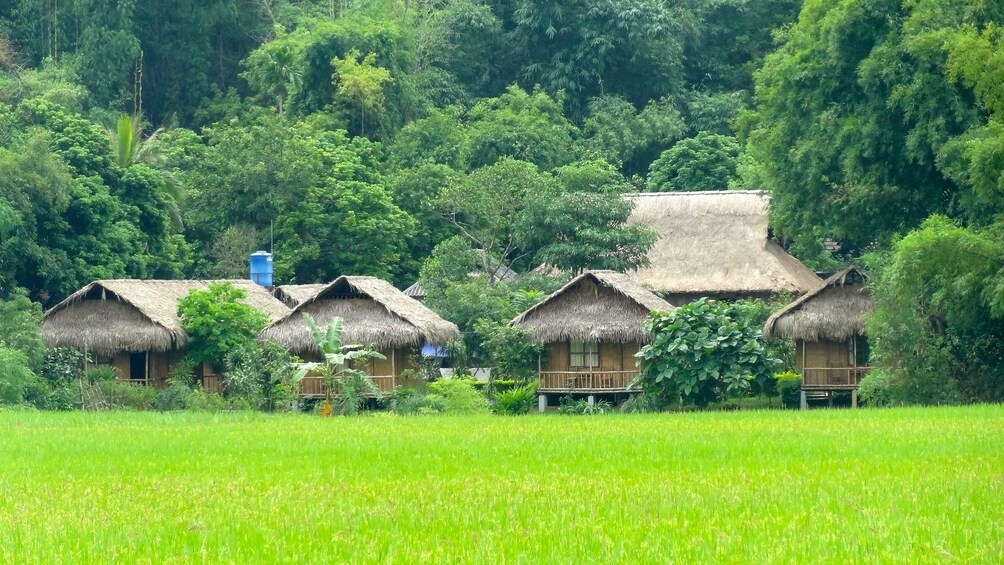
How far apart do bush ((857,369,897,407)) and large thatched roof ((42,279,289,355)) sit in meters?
14.9

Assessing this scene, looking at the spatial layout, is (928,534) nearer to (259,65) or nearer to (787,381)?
(787,381)

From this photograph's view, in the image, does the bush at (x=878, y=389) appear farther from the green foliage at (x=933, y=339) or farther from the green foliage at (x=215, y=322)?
the green foliage at (x=215, y=322)

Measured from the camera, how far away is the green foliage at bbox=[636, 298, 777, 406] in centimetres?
2848

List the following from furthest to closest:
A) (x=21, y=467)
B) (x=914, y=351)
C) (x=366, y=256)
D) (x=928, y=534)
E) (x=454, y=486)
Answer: (x=366, y=256), (x=914, y=351), (x=21, y=467), (x=454, y=486), (x=928, y=534)

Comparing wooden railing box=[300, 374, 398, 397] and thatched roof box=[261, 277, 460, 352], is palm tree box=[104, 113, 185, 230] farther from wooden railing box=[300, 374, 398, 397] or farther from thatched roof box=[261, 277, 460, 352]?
wooden railing box=[300, 374, 398, 397]

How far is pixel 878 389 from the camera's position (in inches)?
1101

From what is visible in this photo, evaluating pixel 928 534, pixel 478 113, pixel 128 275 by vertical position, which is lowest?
pixel 928 534

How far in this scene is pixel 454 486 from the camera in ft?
41.0

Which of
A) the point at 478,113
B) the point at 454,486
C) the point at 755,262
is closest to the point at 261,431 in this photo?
the point at 454,486

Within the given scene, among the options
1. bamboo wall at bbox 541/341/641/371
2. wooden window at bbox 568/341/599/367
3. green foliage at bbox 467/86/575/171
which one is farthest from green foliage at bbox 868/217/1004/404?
green foliage at bbox 467/86/575/171

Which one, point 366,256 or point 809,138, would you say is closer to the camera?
point 809,138

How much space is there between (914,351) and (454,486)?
54.0 ft

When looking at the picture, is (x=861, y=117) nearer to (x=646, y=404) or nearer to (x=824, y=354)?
(x=646, y=404)

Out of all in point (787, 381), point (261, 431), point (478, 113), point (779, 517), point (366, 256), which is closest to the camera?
point (779, 517)
